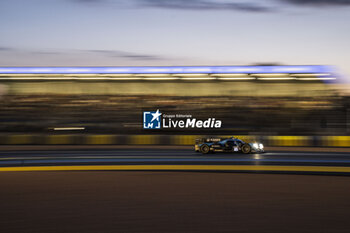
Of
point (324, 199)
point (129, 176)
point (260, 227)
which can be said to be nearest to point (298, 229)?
point (260, 227)

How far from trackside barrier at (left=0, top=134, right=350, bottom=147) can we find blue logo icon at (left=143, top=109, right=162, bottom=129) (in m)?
1.05

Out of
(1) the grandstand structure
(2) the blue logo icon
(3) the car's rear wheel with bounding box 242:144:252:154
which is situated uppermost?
(1) the grandstand structure

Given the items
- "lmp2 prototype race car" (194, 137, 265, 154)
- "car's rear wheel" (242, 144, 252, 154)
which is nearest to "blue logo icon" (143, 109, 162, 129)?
"lmp2 prototype race car" (194, 137, 265, 154)

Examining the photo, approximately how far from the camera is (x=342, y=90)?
23.6 m

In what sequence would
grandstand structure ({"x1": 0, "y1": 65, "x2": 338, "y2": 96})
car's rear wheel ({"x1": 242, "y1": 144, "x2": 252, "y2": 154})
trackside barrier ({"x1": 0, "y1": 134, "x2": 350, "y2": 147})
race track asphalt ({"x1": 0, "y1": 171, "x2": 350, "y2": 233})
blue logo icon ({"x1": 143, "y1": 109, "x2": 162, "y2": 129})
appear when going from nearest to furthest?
race track asphalt ({"x1": 0, "y1": 171, "x2": 350, "y2": 233}) → car's rear wheel ({"x1": 242, "y1": 144, "x2": 252, "y2": 154}) → trackside barrier ({"x1": 0, "y1": 134, "x2": 350, "y2": 147}) → blue logo icon ({"x1": 143, "y1": 109, "x2": 162, "y2": 129}) → grandstand structure ({"x1": 0, "y1": 65, "x2": 338, "y2": 96})

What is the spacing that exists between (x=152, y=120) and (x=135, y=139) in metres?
1.64

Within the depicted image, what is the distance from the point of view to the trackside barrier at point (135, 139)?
21.5 metres

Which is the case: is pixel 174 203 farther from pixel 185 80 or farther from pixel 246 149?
pixel 185 80

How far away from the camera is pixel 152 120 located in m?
23.8

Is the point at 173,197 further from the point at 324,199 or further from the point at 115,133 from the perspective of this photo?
the point at 115,133

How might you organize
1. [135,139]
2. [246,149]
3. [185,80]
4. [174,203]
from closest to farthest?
[174,203]
[246,149]
[135,139]
[185,80]

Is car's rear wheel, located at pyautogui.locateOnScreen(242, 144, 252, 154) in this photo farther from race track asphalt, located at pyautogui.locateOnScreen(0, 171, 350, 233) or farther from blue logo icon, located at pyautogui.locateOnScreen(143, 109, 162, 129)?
blue logo icon, located at pyautogui.locateOnScreen(143, 109, 162, 129)

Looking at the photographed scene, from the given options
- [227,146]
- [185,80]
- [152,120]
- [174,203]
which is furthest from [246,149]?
[185,80]

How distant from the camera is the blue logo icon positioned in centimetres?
2367
